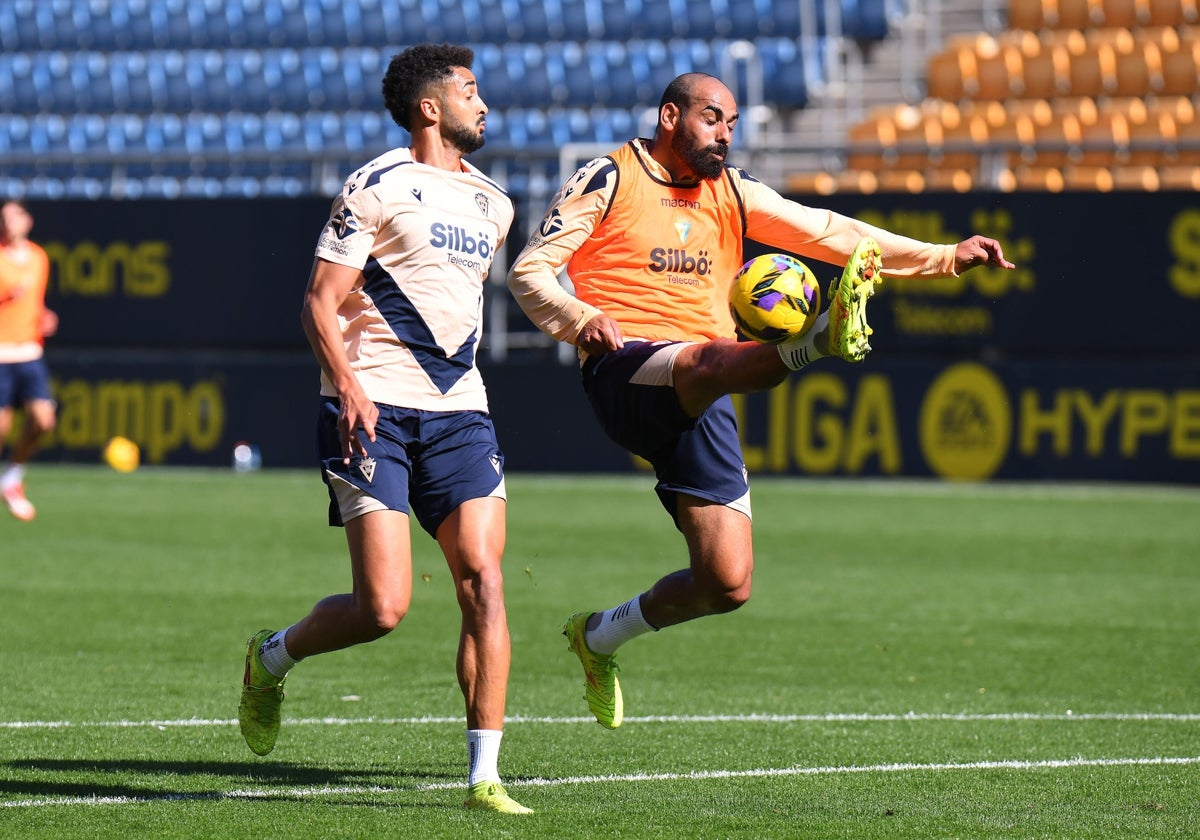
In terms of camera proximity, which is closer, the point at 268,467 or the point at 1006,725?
the point at 1006,725

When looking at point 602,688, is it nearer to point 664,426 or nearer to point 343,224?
point 664,426

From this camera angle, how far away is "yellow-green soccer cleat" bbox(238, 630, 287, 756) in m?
5.96

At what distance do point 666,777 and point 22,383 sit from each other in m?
10.4

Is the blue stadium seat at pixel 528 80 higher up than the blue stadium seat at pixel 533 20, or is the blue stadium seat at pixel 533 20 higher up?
the blue stadium seat at pixel 533 20

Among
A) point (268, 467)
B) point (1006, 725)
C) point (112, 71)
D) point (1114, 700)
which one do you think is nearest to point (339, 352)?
point (1006, 725)

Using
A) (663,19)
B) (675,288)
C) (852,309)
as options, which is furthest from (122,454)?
(852,309)

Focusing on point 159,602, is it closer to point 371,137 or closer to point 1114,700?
point 1114,700

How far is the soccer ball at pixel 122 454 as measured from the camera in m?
19.7

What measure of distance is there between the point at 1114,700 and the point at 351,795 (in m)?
3.52

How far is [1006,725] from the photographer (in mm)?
6977

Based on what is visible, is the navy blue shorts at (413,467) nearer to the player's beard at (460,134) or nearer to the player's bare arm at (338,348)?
the player's bare arm at (338,348)

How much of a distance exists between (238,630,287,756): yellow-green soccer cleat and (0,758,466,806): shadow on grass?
113 millimetres

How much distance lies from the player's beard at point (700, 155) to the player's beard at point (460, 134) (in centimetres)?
90

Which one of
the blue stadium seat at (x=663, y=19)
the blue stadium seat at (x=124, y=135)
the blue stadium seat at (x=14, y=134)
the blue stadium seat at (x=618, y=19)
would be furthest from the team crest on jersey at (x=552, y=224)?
the blue stadium seat at (x=14, y=134)
